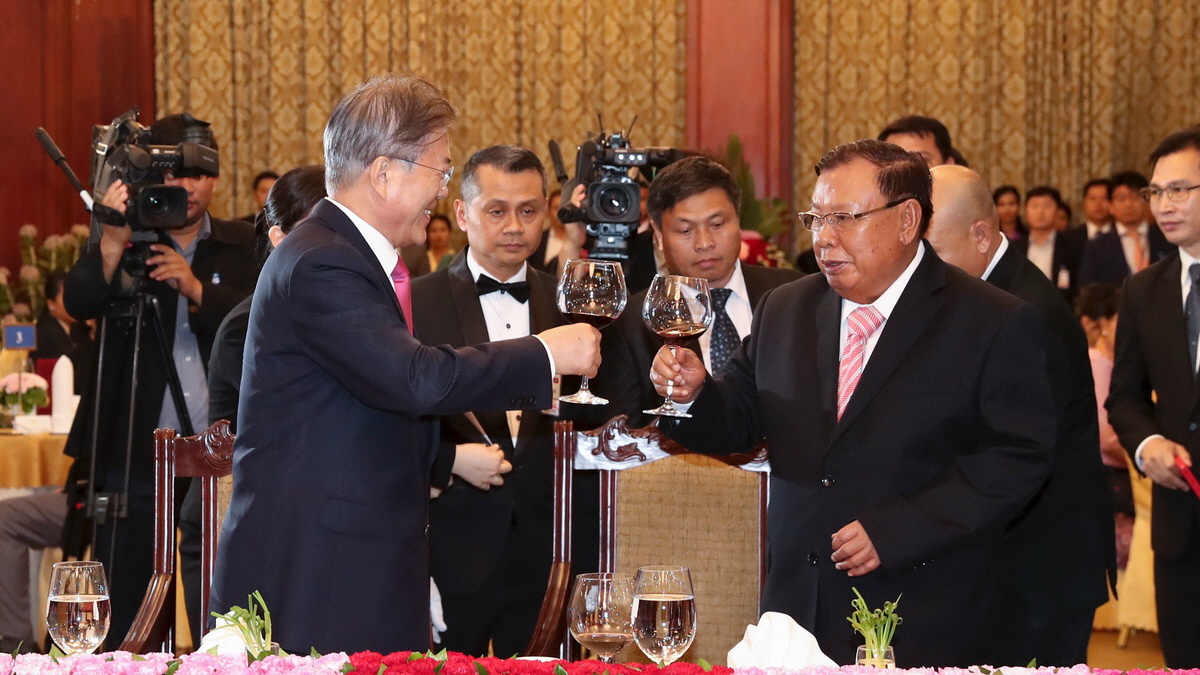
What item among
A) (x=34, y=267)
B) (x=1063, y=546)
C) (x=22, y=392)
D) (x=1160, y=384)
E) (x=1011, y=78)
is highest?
(x=1011, y=78)

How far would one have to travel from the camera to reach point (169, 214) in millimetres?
3635

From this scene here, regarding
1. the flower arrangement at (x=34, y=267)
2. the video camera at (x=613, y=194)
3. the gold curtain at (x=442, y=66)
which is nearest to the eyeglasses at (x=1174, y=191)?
the video camera at (x=613, y=194)

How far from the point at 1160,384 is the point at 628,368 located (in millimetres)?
1297

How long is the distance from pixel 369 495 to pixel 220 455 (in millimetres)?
663

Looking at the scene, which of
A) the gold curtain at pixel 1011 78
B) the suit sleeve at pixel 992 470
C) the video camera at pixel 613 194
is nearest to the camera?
the suit sleeve at pixel 992 470

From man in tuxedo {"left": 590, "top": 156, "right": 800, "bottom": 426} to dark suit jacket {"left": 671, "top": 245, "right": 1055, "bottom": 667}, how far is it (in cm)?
94

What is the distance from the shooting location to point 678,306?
6.96 ft

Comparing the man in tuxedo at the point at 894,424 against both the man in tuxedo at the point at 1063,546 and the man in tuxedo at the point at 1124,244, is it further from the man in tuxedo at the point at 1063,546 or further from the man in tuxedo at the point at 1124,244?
the man in tuxedo at the point at 1124,244

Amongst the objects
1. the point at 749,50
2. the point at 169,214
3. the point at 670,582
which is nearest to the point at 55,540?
the point at 169,214

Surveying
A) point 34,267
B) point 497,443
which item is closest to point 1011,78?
point 34,267

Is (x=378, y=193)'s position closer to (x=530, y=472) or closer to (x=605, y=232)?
(x=530, y=472)

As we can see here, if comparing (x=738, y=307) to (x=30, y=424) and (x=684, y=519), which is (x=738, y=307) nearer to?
(x=684, y=519)

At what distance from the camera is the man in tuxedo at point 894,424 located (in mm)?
2307

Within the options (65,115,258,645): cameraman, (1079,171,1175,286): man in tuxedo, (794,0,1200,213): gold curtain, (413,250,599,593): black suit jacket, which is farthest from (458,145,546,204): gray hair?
(794,0,1200,213): gold curtain
